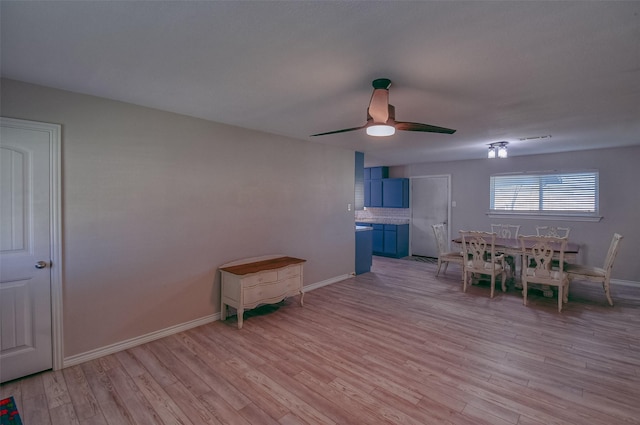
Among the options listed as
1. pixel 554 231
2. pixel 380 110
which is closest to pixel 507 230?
pixel 554 231

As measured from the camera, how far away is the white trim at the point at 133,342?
8.70 ft

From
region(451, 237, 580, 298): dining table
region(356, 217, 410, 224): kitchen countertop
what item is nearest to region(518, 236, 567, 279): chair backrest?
region(451, 237, 580, 298): dining table

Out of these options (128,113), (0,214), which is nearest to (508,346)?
(128,113)

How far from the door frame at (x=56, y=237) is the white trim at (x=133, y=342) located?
11 centimetres

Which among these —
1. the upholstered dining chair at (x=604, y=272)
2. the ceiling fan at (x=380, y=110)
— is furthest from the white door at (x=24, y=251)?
the upholstered dining chair at (x=604, y=272)

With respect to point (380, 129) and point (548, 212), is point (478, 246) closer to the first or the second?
point (548, 212)

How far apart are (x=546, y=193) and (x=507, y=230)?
0.97 metres

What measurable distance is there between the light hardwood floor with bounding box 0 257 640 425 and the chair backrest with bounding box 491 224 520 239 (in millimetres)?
2072

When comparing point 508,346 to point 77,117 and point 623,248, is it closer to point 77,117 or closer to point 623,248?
point 623,248

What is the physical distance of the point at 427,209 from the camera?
736 centimetres

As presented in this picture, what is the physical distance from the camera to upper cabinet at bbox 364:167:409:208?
7559mm

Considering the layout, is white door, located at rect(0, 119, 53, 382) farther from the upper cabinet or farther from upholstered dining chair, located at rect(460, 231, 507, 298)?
the upper cabinet

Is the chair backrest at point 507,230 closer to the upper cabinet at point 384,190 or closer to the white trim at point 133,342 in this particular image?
the upper cabinet at point 384,190

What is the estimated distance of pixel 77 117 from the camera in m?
2.62
